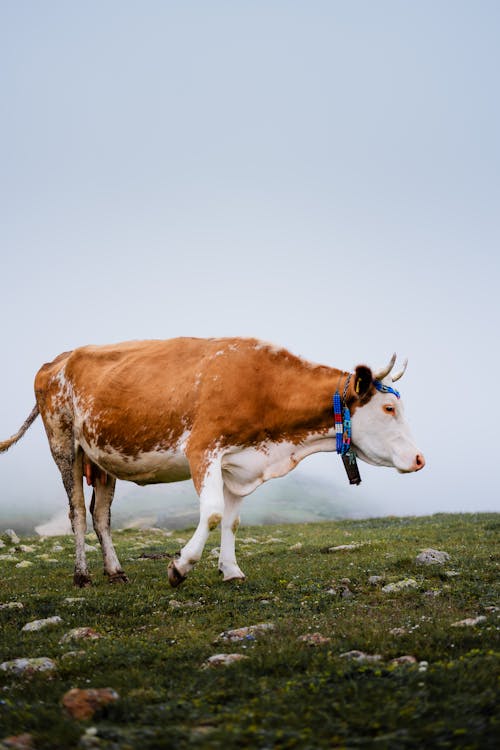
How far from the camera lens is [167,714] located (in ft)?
17.6

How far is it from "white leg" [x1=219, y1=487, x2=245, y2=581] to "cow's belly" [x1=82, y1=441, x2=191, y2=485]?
83 cm

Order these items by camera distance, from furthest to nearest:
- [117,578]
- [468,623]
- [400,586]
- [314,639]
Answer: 1. [117,578]
2. [400,586]
3. [468,623]
4. [314,639]

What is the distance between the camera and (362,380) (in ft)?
39.8

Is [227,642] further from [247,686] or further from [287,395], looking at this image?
[287,395]

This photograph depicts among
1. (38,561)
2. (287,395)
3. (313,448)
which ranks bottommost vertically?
(38,561)

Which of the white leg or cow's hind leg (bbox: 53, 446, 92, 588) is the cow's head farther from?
cow's hind leg (bbox: 53, 446, 92, 588)

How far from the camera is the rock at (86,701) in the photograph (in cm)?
557

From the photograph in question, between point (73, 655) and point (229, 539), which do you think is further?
point (229, 539)

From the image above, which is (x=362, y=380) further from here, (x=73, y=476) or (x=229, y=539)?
→ (x=73, y=476)

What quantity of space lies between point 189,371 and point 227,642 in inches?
221

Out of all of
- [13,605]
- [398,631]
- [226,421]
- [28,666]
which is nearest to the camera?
[28,666]

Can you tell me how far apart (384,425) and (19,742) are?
8268mm

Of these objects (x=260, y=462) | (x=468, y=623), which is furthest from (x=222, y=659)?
(x=260, y=462)

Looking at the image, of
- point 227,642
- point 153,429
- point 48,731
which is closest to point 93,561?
point 153,429
